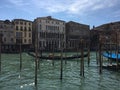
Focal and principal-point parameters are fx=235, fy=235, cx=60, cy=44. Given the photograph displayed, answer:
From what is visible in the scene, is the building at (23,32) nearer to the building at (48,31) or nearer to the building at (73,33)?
the building at (48,31)

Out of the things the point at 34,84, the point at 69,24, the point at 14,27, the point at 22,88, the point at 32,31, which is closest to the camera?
the point at 22,88

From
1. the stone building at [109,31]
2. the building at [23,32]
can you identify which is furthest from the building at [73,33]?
the building at [23,32]

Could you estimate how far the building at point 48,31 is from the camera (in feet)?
170

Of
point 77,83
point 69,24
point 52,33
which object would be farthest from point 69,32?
point 77,83

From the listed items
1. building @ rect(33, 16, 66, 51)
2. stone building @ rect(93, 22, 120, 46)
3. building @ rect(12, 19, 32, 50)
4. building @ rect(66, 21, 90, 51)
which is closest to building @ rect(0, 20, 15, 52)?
building @ rect(12, 19, 32, 50)

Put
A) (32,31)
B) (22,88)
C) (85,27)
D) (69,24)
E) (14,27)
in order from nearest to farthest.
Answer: (22,88) < (14,27) < (32,31) < (69,24) < (85,27)

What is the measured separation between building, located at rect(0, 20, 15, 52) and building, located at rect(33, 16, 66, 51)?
548cm

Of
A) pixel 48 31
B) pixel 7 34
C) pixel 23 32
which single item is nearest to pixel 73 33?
pixel 48 31

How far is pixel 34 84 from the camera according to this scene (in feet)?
44.0

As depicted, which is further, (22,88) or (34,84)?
(34,84)

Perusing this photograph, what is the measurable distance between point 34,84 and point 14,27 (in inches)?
1437

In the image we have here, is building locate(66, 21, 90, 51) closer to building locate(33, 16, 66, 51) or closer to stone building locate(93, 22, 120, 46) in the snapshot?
building locate(33, 16, 66, 51)

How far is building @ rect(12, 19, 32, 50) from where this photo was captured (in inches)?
1925

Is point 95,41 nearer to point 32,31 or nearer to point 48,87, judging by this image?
point 32,31
